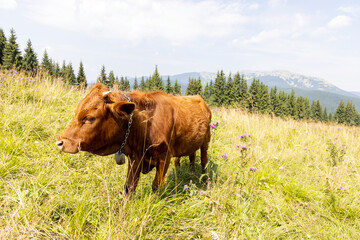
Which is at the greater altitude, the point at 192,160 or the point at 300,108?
the point at 192,160

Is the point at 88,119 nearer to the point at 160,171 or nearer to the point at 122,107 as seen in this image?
the point at 122,107

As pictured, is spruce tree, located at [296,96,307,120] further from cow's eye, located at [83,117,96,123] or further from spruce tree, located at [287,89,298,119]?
cow's eye, located at [83,117,96,123]

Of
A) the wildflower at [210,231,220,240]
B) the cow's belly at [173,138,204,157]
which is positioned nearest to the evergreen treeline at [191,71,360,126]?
the cow's belly at [173,138,204,157]

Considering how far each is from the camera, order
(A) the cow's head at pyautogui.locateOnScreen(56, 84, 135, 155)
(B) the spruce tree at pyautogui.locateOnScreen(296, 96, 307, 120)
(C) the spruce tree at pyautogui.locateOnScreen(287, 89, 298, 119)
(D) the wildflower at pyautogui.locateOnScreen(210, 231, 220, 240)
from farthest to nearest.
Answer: (C) the spruce tree at pyautogui.locateOnScreen(287, 89, 298, 119) → (B) the spruce tree at pyautogui.locateOnScreen(296, 96, 307, 120) → (D) the wildflower at pyautogui.locateOnScreen(210, 231, 220, 240) → (A) the cow's head at pyautogui.locateOnScreen(56, 84, 135, 155)

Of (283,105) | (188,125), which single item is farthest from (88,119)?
(283,105)

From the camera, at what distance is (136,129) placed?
259cm

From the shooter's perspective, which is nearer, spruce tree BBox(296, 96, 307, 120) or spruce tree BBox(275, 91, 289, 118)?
spruce tree BBox(296, 96, 307, 120)

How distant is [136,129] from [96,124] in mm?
531

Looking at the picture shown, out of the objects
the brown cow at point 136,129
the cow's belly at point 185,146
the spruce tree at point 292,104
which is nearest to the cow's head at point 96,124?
the brown cow at point 136,129

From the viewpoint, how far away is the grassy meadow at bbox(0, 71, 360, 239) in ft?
7.01

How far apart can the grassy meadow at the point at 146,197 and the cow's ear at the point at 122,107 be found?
84 centimetres

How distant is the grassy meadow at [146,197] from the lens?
214 centimetres

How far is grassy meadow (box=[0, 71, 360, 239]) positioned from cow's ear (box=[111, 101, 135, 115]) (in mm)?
842

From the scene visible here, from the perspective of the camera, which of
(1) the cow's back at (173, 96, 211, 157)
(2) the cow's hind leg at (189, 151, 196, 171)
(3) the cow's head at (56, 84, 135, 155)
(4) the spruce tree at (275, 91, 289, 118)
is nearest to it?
(3) the cow's head at (56, 84, 135, 155)
